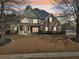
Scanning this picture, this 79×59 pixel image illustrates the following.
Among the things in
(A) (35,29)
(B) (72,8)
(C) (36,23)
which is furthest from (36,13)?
(B) (72,8)

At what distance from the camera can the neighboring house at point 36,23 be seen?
250 feet

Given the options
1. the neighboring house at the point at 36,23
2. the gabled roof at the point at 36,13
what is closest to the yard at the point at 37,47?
the neighboring house at the point at 36,23

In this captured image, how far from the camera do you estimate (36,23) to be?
77.9 metres

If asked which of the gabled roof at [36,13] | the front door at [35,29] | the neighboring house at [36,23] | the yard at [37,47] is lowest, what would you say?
the yard at [37,47]

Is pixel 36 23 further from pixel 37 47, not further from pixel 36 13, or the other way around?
pixel 37 47

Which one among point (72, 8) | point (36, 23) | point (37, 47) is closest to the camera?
point (37, 47)

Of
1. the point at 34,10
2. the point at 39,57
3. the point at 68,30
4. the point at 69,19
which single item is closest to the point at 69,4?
the point at 69,19

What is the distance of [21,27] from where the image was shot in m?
76.0

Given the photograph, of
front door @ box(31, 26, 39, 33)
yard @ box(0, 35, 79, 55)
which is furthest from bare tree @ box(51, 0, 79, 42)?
front door @ box(31, 26, 39, 33)

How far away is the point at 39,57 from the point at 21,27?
184 feet

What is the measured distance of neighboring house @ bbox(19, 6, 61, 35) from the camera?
76.1 meters

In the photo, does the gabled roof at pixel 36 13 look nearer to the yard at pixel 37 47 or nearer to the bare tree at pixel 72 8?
the bare tree at pixel 72 8

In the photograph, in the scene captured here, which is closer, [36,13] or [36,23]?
[36,23]

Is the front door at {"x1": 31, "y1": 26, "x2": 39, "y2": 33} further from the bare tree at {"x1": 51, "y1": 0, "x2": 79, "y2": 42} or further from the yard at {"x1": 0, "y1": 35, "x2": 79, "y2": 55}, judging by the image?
the yard at {"x1": 0, "y1": 35, "x2": 79, "y2": 55}
